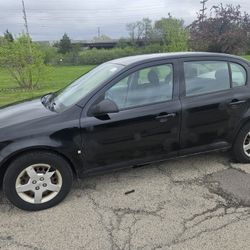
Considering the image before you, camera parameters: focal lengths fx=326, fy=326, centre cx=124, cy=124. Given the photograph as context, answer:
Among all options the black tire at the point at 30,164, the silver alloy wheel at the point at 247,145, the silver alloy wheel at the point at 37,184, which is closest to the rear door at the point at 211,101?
the silver alloy wheel at the point at 247,145

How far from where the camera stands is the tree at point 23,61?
13.2 meters

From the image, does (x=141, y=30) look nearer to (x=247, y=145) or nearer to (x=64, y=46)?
(x=64, y=46)

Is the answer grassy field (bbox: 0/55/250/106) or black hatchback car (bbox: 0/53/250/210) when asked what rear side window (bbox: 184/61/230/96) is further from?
grassy field (bbox: 0/55/250/106)

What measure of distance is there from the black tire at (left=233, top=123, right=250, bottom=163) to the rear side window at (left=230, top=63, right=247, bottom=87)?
1.84ft

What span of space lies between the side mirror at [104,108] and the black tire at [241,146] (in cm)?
183

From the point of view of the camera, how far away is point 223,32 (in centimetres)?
2528

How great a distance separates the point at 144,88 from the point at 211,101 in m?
0.88

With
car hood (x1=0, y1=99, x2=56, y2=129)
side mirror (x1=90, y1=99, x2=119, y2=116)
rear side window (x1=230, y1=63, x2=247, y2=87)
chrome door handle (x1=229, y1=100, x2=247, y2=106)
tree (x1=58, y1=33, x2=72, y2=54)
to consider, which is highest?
rear side window (x1=230, y1=63, x2=247, y2=87)

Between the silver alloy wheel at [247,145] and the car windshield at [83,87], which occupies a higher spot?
the car windshield at [83,87]

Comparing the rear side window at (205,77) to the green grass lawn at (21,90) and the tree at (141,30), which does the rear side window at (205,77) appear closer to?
the green grass lawn at (21,90)

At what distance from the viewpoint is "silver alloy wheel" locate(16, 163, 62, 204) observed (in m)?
3.37

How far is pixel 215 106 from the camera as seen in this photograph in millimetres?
4062

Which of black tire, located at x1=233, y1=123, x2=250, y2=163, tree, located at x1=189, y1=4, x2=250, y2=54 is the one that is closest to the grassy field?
black tire, located at x1=233, y1=123, x2=250, y2=163

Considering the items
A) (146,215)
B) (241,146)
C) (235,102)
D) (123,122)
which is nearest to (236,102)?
(235,102)
